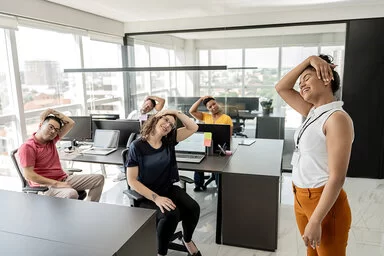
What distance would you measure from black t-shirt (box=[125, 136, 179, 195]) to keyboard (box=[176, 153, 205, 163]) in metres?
0.45

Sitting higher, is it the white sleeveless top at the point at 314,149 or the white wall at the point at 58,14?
the white wall at the point at 58,14

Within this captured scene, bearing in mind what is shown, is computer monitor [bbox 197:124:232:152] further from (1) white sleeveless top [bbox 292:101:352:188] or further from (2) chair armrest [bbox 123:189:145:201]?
(1) white sleeveless top [bbox 292:101:352:188]

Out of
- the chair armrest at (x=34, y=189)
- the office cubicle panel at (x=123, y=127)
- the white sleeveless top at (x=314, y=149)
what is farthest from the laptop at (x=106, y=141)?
the white sleeveless top at (x=314, y=149)

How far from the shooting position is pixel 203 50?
15.8 ft

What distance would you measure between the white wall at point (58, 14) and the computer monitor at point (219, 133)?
7.31 ft

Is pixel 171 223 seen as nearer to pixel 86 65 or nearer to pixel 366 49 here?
pixel 86 65

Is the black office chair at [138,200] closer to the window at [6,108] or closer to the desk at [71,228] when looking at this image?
the desk at [71,228]

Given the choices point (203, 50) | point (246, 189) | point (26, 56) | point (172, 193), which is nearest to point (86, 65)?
point (26, 56)

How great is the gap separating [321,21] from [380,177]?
7.63ft

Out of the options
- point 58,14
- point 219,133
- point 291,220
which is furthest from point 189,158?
point 58,14

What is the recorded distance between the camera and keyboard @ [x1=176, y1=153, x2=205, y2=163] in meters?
2.84

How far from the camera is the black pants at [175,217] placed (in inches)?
86.5

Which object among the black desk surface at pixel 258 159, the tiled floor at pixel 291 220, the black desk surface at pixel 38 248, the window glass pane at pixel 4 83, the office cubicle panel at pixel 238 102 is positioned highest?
the window glass pane at pixel 4 83

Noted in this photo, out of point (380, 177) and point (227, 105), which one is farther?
point (227, 105)
